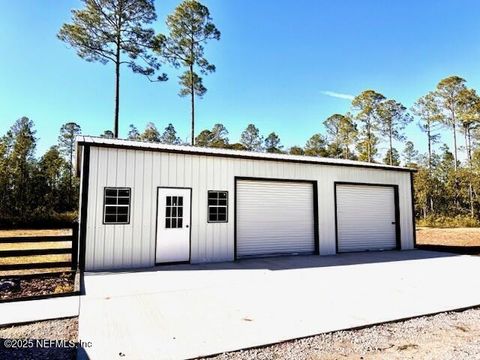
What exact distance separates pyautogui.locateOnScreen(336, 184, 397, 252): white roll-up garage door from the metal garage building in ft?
0.12

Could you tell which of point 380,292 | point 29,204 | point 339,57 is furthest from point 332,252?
point 29,204

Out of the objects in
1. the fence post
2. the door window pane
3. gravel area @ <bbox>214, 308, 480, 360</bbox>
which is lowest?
gravel area @ <bbox>214, 308, 480, 360</bbox>

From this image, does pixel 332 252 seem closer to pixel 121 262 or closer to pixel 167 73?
pixel 121 262

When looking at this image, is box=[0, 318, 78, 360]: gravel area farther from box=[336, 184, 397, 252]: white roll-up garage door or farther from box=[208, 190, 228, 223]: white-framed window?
box=[336, 184, 397, 252]: white roll-up garage door

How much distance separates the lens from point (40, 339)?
348cm

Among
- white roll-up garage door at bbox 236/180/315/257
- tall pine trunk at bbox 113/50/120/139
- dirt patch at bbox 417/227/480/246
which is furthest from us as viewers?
tall pine trunk at bbox 113/50/120/139

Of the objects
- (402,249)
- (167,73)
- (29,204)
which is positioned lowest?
(402,249)

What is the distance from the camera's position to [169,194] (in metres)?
8.27

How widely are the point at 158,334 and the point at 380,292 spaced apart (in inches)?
158

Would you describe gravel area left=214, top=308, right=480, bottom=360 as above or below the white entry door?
below

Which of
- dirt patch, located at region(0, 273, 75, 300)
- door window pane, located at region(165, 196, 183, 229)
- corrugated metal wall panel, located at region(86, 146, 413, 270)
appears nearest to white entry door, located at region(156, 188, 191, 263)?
door window pane, located at region(165, 196, 183, 229)

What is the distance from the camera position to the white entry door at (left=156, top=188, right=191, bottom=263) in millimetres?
8070

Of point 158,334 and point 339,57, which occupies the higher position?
point 339,57

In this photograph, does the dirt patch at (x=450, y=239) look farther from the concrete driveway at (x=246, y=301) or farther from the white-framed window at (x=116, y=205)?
the white-framed window at (x=116, y=205)
